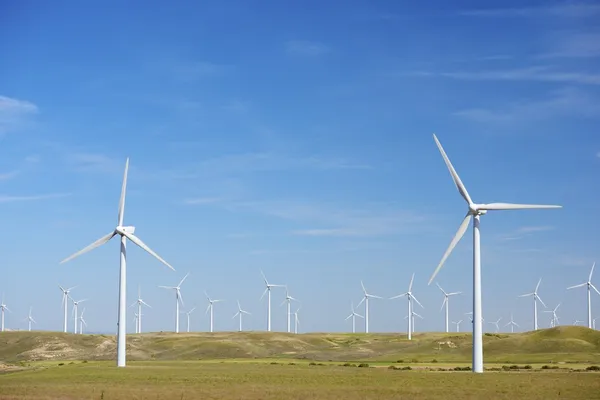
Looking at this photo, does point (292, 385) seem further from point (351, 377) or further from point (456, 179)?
point (456, 179)

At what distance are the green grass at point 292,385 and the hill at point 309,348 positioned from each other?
42.3 m

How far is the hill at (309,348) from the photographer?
137m

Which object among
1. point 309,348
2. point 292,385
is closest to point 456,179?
point 292,385

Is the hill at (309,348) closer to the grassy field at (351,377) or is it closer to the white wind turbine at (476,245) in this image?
the grassy field at (351,377)

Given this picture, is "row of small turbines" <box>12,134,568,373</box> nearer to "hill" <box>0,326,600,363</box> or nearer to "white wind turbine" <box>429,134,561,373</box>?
"white wind turbine" <box>429,134,561,373</box>

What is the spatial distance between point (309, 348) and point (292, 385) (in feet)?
341

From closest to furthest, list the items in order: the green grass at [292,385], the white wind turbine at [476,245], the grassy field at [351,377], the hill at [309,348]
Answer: the green grass at [292,385]
the grassy field at [351,377]
the white wind turbine at [476,245]
the hill at [309,348]

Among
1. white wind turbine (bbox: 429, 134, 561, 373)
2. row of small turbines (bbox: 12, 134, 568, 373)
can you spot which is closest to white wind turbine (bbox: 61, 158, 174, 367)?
row of small turbines (bbox: 12, 134, 568, 373)

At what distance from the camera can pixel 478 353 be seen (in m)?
86.4

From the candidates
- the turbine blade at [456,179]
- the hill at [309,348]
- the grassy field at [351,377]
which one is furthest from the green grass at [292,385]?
the hill at [309,348]

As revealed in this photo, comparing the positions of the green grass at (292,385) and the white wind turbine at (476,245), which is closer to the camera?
the green grass at (292,385)

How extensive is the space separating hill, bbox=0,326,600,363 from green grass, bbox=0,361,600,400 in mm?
42339

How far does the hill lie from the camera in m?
137

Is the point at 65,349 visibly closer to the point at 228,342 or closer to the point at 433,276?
the point at 228,342
